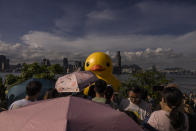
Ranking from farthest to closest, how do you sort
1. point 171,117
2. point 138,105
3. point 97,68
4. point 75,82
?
point 97,68, point 75,82, point 138,105, point 171,117

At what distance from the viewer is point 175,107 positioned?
2516 millimetres

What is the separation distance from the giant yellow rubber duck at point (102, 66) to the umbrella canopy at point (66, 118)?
21.4 feet

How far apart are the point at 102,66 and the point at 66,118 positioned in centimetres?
718

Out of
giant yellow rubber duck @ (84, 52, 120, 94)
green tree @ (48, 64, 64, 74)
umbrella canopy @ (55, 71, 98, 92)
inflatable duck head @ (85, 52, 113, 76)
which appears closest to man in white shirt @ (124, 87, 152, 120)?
umbrella canopy @ (55, 71, 98, 92)

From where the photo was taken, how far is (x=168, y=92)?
8.56 ft

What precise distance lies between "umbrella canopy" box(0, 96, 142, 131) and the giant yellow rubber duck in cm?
652

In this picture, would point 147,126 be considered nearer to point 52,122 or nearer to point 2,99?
point 52,122

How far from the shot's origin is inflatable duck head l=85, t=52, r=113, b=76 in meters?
9.06

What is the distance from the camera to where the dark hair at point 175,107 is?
7.55 feet

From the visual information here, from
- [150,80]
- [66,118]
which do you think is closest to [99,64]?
[150,80]

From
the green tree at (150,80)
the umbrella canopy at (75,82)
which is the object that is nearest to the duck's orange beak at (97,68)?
the umbrella canopy at (75,82)

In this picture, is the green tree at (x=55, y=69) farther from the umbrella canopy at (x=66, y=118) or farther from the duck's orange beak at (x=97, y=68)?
the umbrella canopy at (x=66, y=118)

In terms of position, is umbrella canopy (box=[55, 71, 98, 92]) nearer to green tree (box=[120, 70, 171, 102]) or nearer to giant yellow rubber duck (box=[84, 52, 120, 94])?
giant yellow rubber duck (box=[84, 52, 120, 94])

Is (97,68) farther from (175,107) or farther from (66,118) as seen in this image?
(66,118)
